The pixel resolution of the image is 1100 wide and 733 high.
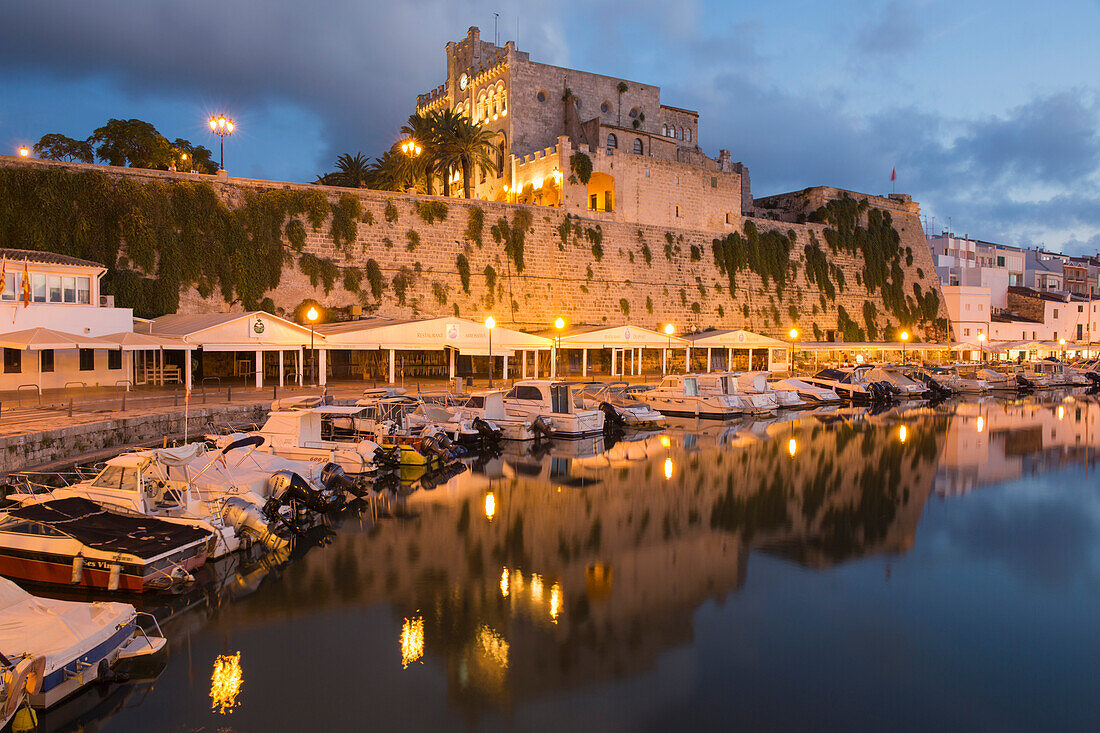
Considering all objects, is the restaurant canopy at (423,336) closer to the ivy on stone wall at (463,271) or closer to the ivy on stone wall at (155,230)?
the ivy on stone wall at (155,230)

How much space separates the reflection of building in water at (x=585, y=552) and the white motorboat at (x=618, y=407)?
4878mm

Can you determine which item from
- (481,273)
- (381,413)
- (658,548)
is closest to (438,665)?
(658,548)

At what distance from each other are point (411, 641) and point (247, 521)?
4.09 m

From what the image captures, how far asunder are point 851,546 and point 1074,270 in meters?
91.0

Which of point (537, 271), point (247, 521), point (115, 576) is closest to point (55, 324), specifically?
point (247, 521)

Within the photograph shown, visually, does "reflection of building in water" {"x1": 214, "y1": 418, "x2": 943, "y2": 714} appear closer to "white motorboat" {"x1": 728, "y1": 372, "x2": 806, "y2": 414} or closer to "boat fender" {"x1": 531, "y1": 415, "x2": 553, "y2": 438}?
"boat fender" {"x1": 531, "y1": 415, "x2": 553, "y2": 438}

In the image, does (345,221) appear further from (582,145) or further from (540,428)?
(540,428)

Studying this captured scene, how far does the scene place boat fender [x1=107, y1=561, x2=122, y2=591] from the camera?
29.6 ft

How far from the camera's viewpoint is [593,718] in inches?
263

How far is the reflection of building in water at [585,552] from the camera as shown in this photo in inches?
315

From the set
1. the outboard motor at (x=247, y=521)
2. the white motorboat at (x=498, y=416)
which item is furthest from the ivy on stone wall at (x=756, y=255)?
the outboard motor at (x=247, y=521)

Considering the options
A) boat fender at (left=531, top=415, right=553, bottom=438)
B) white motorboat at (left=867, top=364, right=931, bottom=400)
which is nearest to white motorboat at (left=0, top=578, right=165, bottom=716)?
boat fender at (left=531, top=415, right=553, bottom=438)

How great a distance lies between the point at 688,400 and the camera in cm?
2756

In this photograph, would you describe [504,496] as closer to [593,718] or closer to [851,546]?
[851,546]
